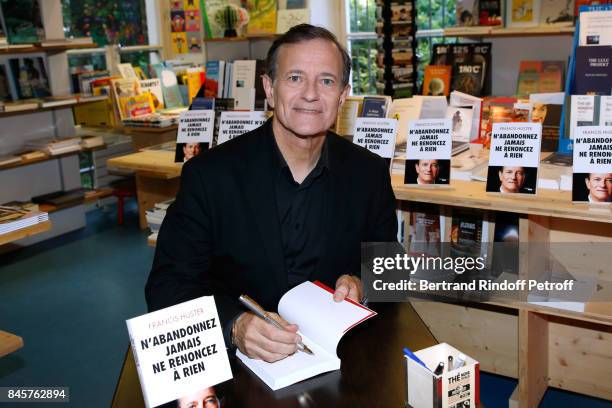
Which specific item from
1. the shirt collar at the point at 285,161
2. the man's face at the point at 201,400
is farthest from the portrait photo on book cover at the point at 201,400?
the shirt collar at the point at 285,161

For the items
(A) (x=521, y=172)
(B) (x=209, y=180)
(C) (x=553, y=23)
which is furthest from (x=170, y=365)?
(C) (x=553, y=23)

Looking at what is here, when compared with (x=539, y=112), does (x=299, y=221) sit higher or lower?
lower

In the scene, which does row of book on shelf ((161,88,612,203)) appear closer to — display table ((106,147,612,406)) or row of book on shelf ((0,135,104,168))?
display table ((106,147,612,406))

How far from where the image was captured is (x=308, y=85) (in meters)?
1.69

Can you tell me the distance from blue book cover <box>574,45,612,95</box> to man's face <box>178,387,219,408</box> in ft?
6.56

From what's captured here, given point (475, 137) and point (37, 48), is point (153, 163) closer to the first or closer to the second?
point (475, 137)

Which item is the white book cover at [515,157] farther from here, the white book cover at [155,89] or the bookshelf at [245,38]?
the white book cover at [155,89]

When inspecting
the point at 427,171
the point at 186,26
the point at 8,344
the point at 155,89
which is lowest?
the point at 8,344

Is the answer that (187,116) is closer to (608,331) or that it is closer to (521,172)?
(521,172)

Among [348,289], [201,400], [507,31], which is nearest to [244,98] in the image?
[507,31]

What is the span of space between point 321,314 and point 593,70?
1737 mm

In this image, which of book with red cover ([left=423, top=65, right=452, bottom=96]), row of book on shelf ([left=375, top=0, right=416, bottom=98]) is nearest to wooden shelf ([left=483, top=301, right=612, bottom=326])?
book with red cover ([left=423, top=65, right=452, bottom=96])

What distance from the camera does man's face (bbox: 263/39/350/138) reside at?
1.68m

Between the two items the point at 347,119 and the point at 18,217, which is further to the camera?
the point at 18,217
